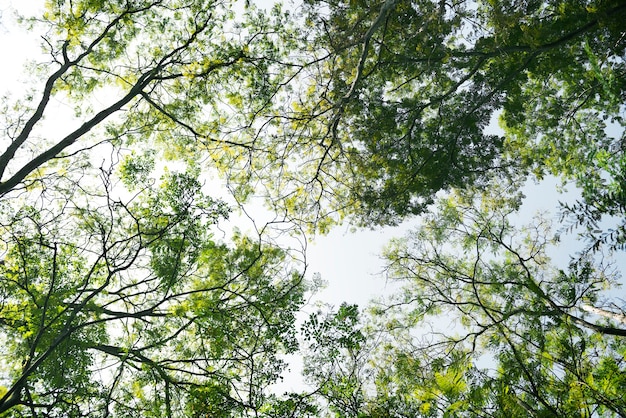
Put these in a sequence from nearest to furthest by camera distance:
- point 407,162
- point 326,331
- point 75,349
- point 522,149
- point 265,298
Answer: point 75,349, point 326,331, point 265,298, point 407,162, point 522,149

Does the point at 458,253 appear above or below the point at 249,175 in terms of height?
below

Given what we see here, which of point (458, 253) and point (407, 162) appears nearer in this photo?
point (407, 162)

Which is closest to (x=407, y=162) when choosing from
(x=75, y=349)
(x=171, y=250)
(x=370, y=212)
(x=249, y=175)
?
(x=370, y=212)

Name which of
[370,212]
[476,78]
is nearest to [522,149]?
[476,78]

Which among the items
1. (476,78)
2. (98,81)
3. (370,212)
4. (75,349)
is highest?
(98,81)

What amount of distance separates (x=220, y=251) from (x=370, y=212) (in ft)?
10.1

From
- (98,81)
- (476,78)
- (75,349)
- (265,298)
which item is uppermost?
(98,81)

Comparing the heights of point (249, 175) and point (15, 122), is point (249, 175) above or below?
below

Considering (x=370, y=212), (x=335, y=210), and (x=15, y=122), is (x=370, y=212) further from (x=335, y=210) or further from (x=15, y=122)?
(x=15, y=122)

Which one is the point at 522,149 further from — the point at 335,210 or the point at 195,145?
the point at 195,145

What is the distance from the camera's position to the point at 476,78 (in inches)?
272

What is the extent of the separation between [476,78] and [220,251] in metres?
5.72

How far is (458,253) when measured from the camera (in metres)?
10.7

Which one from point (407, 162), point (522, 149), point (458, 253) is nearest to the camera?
point (407, 162)
